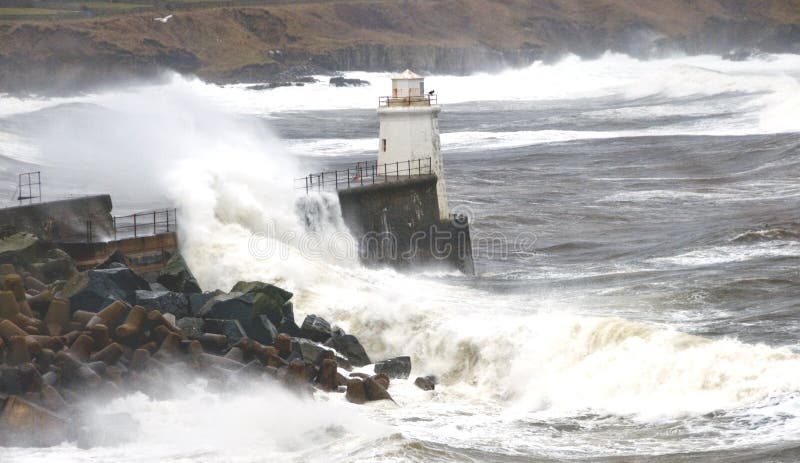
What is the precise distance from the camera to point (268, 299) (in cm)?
1588

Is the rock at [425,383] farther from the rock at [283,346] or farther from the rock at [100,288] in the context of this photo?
the rock at [100,288]

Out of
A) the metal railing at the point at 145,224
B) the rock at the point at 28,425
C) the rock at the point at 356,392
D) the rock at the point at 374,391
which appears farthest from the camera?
the metal railing at the point at 145,224

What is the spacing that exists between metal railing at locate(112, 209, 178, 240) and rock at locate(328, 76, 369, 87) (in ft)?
203

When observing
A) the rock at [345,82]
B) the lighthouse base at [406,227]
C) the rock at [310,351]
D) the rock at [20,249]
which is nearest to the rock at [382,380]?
the rock at [310,351]

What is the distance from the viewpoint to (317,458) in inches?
470

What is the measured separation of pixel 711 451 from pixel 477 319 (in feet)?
16.9

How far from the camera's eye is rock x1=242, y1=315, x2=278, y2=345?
50.1ft

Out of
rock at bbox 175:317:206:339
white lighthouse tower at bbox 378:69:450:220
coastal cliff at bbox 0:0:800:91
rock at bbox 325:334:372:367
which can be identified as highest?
coastal cliff at bbox 0:0:800:91

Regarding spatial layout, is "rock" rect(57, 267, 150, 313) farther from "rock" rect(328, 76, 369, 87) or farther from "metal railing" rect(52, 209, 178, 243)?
"rock" rect(328, 76, 369, 87)

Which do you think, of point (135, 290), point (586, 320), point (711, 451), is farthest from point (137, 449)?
point (586, 320)

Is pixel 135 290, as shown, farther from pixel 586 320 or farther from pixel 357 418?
pixel 586 320

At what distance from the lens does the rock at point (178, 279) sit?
1689cm

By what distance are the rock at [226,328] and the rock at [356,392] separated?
4.47ft

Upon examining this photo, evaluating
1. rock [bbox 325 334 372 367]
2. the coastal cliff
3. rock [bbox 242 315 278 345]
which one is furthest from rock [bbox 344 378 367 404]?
the coastal cliff
